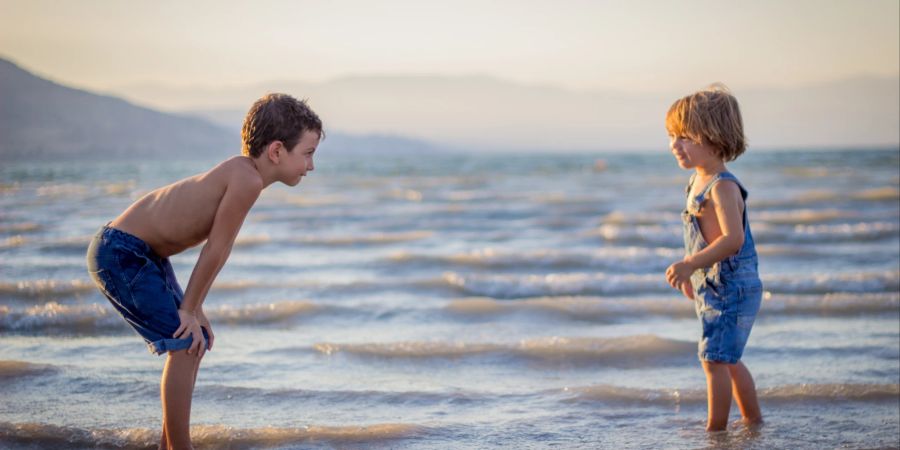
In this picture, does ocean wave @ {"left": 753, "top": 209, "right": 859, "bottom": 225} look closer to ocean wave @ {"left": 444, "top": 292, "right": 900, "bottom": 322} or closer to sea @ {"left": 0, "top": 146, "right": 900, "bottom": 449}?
sea @ {"left": 0, "top": 146, "right": 900, "bottom": 449}

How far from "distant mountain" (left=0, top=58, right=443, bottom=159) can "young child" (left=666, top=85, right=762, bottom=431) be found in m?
6.30

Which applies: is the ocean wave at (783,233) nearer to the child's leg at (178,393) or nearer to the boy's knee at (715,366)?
the boy's knee at (715,366)

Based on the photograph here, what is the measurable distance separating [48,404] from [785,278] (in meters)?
5.96

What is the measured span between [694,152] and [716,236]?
36 cm

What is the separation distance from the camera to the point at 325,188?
805 inches

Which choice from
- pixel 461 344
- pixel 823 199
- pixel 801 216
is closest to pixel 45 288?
pixel 461 344

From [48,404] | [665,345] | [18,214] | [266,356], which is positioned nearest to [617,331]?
[665,345]

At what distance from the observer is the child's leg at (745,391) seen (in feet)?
12.3

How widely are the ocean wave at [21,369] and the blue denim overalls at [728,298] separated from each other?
11.6 ft

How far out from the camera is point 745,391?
12.5ft

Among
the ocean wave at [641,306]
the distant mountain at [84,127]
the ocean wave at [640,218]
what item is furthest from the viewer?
the distant mountain at [84,127]

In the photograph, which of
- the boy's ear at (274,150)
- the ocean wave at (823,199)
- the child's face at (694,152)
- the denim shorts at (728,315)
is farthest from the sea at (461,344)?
the ocean wave at (823,199)

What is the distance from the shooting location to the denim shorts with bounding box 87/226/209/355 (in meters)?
3.03

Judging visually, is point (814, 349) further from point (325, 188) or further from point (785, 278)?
point (325, 188)
